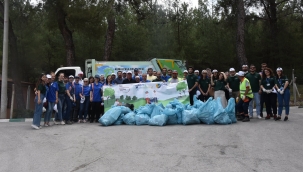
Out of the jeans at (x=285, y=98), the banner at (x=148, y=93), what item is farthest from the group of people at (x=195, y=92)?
the banner at (x=148, y=93)

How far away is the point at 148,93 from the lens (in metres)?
12.9

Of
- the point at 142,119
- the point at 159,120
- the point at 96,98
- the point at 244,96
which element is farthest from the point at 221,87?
A: the point at 96,98

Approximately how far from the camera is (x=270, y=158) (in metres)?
6.72

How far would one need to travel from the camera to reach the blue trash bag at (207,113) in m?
10.6

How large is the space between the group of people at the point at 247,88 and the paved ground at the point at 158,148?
3.49ft

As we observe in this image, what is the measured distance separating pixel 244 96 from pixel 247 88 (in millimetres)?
285

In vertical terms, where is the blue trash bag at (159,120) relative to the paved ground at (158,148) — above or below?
above

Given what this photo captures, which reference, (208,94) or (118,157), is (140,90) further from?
(118,157)

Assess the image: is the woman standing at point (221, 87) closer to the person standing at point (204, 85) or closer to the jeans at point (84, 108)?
the person standing at point (204, 85)

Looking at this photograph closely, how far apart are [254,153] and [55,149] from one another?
14.4ft

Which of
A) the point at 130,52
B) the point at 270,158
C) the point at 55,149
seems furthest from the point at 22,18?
the point at 270,158

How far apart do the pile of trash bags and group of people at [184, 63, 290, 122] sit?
0.96m

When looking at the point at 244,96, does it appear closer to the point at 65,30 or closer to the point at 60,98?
the point at 60,98

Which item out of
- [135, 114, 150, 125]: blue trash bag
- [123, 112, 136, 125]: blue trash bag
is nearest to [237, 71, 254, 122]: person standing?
[135, 114, 150, 125]: blue trash bag
